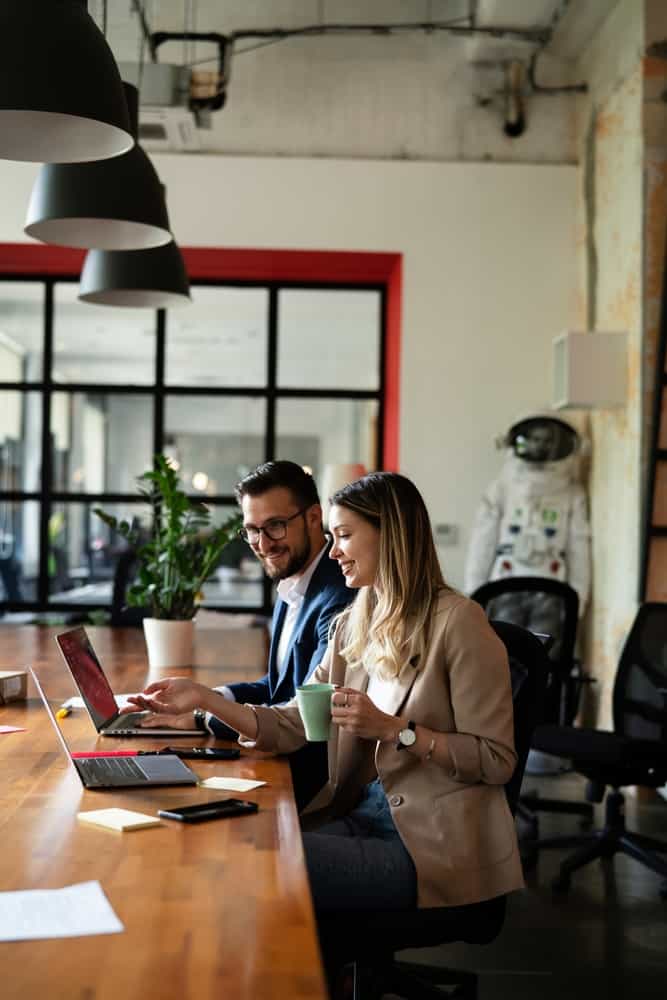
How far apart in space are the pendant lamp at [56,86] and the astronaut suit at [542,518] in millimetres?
4439

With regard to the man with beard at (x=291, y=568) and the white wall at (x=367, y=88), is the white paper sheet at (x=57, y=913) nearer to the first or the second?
the man with beard at (x=291, y=568)

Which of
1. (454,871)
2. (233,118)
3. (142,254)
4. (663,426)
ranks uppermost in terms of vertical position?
(233,118)

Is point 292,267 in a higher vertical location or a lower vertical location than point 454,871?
higher

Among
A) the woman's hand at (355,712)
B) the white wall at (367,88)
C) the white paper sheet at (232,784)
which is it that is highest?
the white wall at (367,88)

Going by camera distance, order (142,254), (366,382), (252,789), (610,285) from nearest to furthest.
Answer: (252,789), (142,254), (610,285), (366,382)

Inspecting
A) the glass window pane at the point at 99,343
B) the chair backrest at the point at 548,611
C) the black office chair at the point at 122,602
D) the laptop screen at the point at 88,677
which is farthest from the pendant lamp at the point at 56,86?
the glass window pane at the point at 99,343

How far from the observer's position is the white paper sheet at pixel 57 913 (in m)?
1.32

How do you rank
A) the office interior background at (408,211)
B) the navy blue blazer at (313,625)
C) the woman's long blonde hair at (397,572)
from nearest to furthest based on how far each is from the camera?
the woman's long blonde hair at (397,572)
the navy blue blazer at (313,625)
the office interior background at (408,211)

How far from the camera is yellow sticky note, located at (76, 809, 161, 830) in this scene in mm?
1785

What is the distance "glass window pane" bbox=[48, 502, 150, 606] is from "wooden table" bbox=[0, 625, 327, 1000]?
17.4 ft

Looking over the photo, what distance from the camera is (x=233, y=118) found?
7254 millimetres

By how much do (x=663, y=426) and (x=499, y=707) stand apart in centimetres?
391

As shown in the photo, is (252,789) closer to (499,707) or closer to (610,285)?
(499,707)

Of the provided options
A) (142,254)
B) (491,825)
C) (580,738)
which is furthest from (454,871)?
(142,254)
